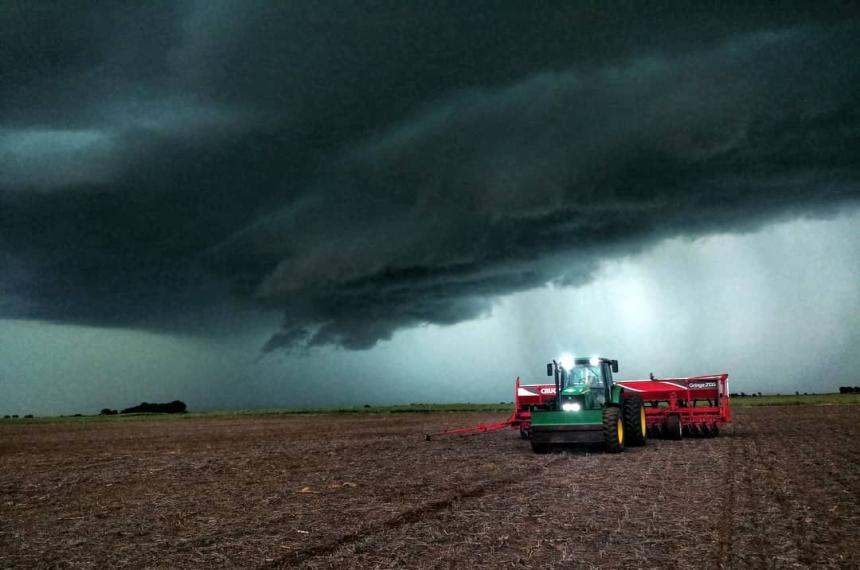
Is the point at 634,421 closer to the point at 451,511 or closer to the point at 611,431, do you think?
the point at 611,431

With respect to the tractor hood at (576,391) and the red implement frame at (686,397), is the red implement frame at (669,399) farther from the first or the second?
the tractor hood at (576,391)

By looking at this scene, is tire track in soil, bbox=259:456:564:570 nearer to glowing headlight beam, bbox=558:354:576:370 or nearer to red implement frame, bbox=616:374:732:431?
glowing headlight beam, bbox=558:354:576:370

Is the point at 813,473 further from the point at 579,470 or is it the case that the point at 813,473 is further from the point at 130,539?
the point at 130,539

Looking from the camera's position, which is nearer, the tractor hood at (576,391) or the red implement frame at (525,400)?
the tractor hood at (576,391)

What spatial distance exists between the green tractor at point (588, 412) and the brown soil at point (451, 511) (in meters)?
0.68

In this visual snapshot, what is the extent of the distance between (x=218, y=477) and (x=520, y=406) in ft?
42.7

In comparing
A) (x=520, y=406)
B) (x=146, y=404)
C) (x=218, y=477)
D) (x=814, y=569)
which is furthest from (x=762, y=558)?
(x=146, y=404)

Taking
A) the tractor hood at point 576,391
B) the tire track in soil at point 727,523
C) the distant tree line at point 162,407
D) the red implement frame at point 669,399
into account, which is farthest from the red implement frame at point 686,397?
the distant tree line at point 162,407

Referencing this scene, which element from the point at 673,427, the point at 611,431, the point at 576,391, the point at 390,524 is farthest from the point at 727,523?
the point at 673,427

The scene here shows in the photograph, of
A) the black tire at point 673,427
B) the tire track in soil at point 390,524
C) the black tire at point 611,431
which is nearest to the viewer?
the tire track in soil at point 390,524

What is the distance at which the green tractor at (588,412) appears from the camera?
63.4ft

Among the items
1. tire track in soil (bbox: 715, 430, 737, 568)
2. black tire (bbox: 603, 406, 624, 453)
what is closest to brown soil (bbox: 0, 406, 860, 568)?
tire track in soil (bbox: 715, 430, 737, 568)

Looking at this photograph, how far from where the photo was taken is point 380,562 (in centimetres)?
816

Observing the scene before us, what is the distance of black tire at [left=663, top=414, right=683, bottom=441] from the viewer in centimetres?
2423
